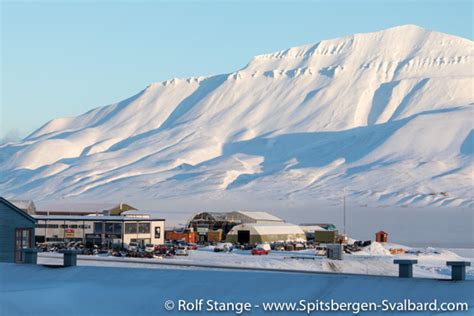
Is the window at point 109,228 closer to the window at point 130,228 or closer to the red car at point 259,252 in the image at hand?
the window at point 130,228

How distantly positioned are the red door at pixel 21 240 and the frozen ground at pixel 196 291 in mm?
9158

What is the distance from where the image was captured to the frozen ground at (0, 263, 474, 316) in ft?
115

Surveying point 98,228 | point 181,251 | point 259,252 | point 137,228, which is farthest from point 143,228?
point 259,252

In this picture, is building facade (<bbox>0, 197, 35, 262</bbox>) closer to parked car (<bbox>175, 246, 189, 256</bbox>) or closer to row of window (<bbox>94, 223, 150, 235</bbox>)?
parked car (<bbox>175, 246, 189, 256</bbox>)

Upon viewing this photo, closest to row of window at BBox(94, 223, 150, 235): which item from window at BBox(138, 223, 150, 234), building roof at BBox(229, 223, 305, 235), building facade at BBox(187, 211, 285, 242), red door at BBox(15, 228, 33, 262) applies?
window at BBox(138, 223, 150, 234)

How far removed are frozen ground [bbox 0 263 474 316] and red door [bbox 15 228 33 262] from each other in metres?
9.16

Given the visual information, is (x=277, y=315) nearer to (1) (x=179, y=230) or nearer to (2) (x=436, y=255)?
(2) (x=436, y=255)

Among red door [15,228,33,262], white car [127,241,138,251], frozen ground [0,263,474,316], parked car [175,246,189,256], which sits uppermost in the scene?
red door [15,228,33,262]

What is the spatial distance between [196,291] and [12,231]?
15266 millimetres

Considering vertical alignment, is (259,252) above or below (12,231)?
below

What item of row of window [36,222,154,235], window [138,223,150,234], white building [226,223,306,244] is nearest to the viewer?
row of window [36,222,154,235]

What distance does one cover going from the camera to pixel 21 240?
50.3 meters

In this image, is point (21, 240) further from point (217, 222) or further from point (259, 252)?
point (217, 222)

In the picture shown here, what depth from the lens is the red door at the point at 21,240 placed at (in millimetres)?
49125
